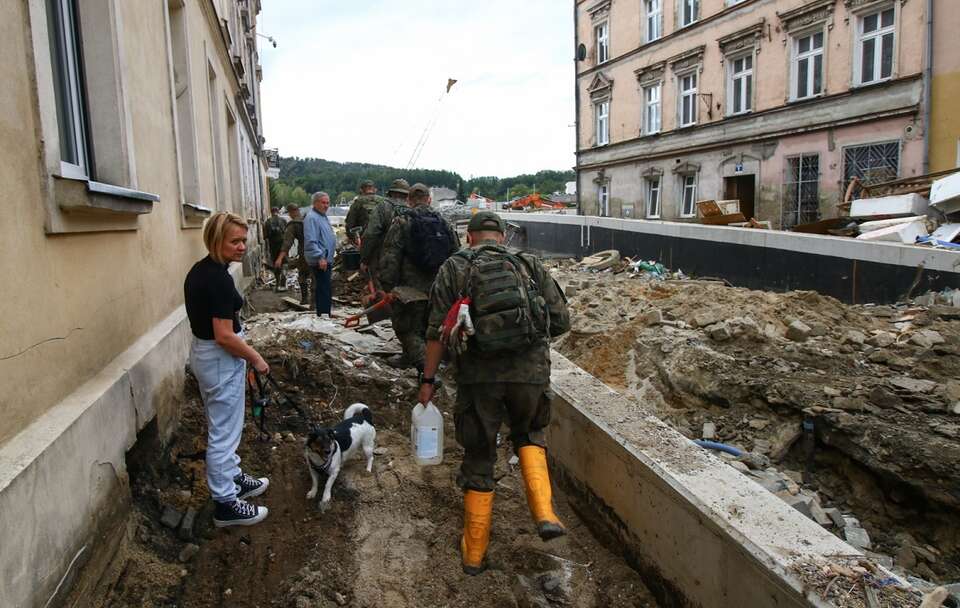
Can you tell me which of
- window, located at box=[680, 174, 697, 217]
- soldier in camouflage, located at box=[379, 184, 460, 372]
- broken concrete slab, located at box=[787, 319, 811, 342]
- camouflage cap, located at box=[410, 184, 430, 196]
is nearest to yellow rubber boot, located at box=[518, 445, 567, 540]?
soldier in camouflage, located at box=[379, 184, 460, 372]

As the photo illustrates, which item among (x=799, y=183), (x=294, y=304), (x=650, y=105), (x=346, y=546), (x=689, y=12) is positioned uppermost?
(x=689, y=12)

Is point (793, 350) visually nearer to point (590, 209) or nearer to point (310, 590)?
point (310, 590)

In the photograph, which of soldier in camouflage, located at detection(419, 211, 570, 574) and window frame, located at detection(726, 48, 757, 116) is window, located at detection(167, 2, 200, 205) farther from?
window frame, located at detection(726, 48, 757, 116)

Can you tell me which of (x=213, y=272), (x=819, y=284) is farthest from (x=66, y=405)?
(x=819, y=284)

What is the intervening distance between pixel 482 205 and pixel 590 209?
10481 millimetres

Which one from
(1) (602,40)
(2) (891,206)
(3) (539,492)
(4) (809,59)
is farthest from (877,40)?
(3) (539,492)

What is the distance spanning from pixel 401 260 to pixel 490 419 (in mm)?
3041

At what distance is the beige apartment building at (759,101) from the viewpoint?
15719 mm

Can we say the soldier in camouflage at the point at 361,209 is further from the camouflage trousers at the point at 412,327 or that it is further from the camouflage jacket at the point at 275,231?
the camouflage jacket at the point at 275,231

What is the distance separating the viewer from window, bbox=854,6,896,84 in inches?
648

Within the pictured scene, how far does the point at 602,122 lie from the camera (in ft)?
94.0

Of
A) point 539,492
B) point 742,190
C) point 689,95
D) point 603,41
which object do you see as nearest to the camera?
point 539,492

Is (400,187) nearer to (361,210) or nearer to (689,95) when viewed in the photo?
(361,210)

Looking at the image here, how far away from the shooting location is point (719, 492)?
2.81 m
